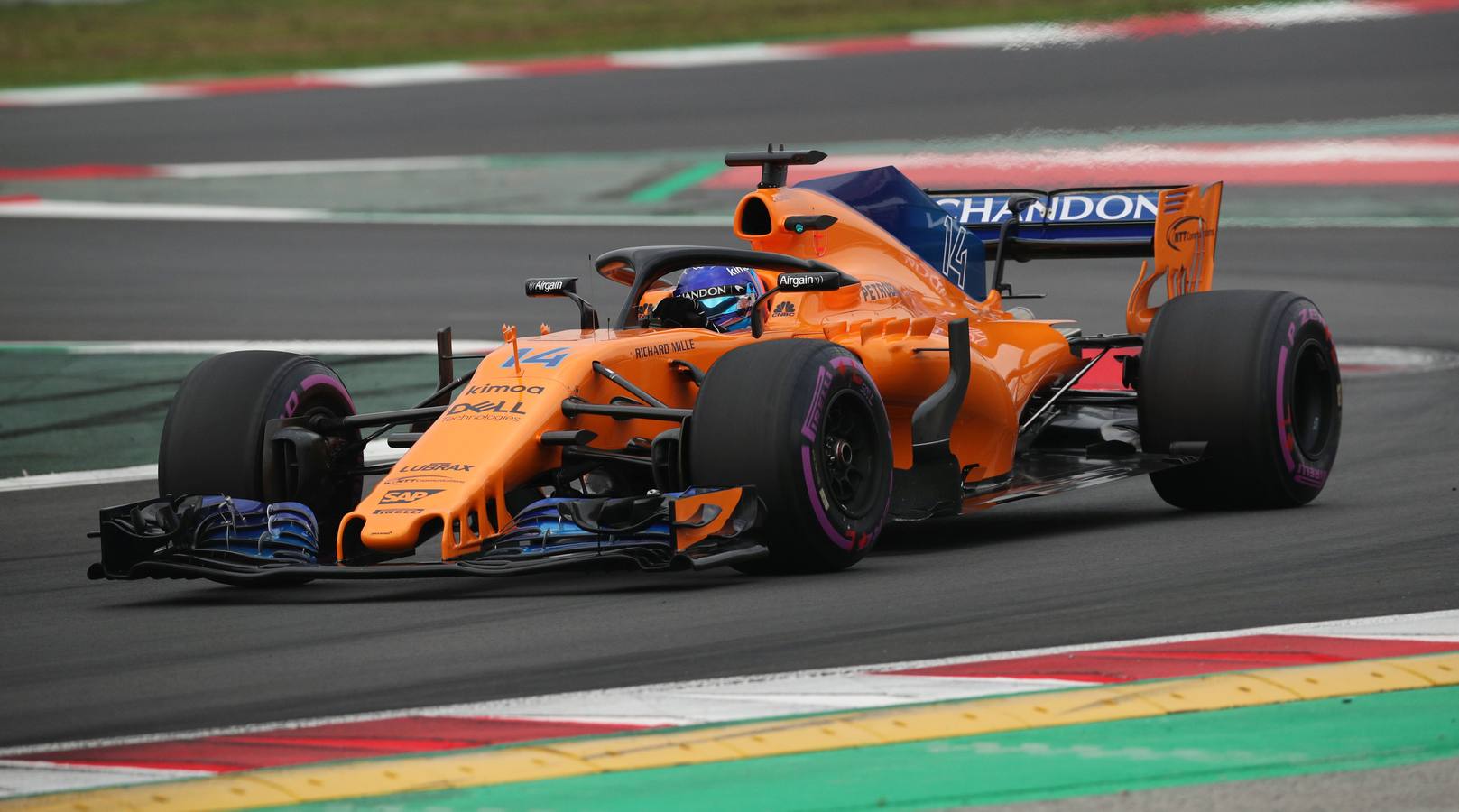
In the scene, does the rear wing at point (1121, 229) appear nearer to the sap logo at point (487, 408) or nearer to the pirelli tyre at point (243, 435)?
the sap logo at point (487, 408)

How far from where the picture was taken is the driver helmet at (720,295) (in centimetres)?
902

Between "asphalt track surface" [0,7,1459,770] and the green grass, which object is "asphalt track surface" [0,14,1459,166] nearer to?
"asphalt track surface" [0,7,1459,770]

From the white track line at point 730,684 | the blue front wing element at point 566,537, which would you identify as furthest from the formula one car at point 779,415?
the white track line at point 730,684

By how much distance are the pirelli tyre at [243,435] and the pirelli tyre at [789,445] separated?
5.40ft

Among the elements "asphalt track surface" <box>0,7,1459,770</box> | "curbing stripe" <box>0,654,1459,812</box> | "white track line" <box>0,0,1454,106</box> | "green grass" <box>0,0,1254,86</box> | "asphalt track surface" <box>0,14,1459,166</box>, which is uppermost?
"green grass" <box>0,0,1254,86</box>

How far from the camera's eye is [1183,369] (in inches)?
375

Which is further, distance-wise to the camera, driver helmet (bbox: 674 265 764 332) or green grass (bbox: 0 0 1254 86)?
green grass (bbox: 0 0 1254 86)

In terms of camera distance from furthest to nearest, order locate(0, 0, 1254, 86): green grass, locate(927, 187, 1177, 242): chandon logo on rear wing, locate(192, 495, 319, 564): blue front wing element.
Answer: locate(0, 0, 1254, 86): green grass → locate(927, 187, 1177, 242): chandon logo on rear wing → locate(192, 495, 319, 564): blue front wing element

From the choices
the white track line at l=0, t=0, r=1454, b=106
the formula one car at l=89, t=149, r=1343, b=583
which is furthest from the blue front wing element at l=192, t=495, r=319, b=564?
the white track line at l=0, t=0, r=1454, b=106

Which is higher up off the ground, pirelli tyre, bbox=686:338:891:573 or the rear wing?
the rear wing

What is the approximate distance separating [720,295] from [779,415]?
1531 mm

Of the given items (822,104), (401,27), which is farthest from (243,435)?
(401,27)

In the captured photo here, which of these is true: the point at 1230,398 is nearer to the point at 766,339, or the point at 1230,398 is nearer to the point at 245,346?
the point at 766,339

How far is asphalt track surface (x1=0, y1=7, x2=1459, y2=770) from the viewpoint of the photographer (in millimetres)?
6480
